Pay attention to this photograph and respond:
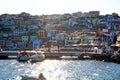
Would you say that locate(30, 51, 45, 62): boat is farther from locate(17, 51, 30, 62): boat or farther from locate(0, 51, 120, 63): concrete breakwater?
locate(0, 51, 120, 63): concrete breakwater

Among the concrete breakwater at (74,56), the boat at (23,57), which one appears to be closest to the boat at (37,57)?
the boat at (23,57)

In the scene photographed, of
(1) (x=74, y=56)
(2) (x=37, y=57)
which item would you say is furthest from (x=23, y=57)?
(1) (x=74, y=56)

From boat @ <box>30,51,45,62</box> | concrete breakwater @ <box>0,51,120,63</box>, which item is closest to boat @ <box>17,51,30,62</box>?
boat @ <box>30,51,45,62</box>

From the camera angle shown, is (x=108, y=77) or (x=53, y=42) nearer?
(x=108, y=77)

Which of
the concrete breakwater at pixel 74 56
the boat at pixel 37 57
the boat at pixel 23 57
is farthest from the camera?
the concrete breakwater at pixel 74 56

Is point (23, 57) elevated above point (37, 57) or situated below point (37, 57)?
below

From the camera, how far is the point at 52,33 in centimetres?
18912

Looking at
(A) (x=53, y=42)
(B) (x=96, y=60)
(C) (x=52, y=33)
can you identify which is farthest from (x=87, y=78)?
(C) (x=52, y=33)

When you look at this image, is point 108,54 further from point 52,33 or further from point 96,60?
point 52,33

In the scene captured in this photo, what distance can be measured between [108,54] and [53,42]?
175 ft

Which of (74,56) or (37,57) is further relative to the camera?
(74,56)

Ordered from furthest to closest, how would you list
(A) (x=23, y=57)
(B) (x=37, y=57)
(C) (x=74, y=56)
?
1. (C) (x=74, y=56)
2. (A) (x=23, y=57)
3. (B) (x=37, y=57)

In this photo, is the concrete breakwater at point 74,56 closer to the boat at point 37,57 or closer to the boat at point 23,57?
the boat at point 37,57

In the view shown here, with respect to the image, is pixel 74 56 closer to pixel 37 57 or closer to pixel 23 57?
pixel 37 57
